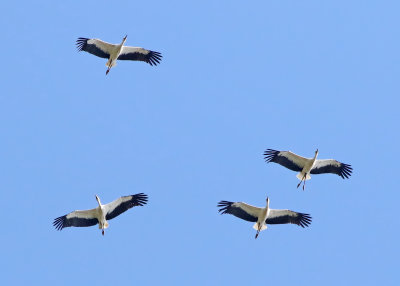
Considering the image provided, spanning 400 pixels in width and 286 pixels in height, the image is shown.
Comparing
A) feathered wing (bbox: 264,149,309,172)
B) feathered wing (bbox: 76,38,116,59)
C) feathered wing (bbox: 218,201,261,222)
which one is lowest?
feathered wing (bbox: 218,201,261,222)

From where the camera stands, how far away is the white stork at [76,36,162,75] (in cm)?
3006

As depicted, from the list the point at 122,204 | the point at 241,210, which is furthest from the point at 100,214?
the point at 241,210

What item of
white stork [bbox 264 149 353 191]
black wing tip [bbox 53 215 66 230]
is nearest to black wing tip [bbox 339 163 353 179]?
white stork [bbox 264 149 353 191]

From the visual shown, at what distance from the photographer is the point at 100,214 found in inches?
1070

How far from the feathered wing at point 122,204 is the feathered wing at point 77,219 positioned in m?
0.48

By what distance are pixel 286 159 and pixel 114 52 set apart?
23.4 ft

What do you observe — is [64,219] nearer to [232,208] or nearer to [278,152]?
[232,208]

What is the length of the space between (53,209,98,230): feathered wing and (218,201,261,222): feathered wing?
412 centimetres

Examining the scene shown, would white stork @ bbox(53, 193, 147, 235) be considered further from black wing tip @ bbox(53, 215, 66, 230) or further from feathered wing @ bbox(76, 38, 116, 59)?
feathered wing @ bbox(76, 38, 116, 59)

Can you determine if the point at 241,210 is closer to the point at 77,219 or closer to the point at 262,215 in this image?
the point at 262,215

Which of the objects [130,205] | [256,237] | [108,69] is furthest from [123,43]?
[256,237]

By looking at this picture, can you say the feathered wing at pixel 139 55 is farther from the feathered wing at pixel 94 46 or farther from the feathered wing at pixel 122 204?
the feathered wing at pixel 122 204

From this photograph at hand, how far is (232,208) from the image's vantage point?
2803 cm

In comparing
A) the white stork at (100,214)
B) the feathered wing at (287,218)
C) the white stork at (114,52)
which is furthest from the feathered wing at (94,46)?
the feathered wing at (287,218)
